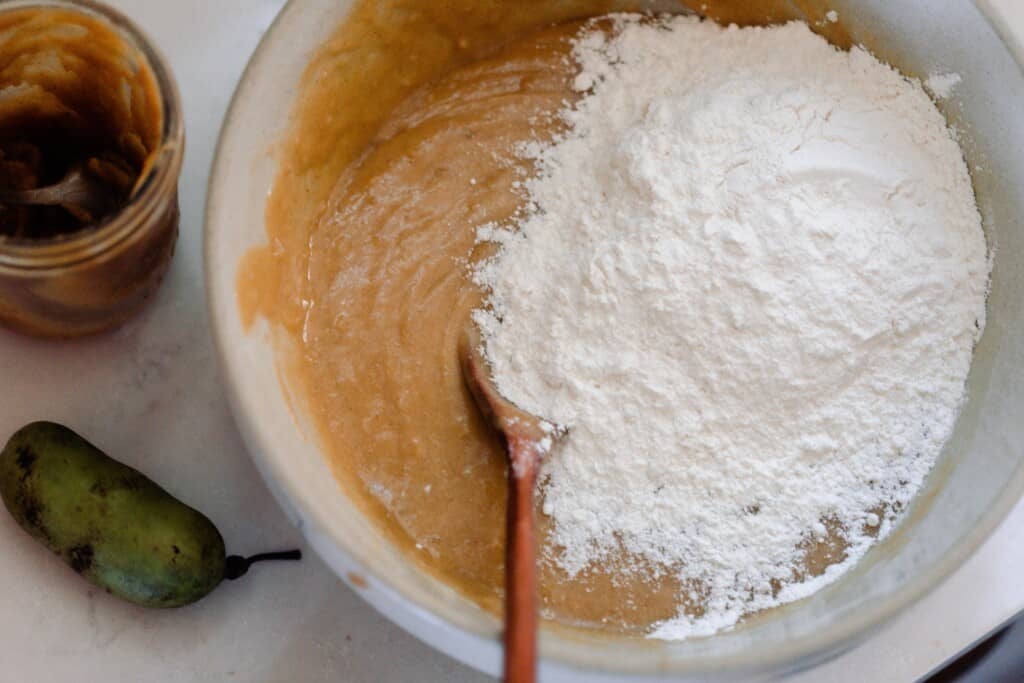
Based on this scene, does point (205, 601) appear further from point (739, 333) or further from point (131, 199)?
point (739, 333)

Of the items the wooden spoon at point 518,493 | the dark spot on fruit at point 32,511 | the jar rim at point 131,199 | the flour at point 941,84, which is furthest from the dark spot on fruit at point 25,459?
the flour at point 941,84

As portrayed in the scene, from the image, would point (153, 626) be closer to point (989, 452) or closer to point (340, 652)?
point (340, 652)

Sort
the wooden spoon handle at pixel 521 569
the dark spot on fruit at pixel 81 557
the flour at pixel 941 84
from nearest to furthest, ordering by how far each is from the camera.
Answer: the wooden spoon handle at pixel 521 569 → the dark spot on fruit at pixel 81 557 → the flour at pixel 941 84

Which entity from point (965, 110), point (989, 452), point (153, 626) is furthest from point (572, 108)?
point (153, 626)

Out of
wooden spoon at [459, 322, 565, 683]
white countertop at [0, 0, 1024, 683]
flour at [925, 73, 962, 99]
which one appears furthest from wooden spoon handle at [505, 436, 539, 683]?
flour at [925, 73, 962, 99]

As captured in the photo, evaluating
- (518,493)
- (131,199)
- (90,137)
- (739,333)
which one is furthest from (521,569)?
(90,137)

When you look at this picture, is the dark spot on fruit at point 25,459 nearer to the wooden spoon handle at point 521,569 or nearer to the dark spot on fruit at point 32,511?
the dark spot on fruit at point 32,511
